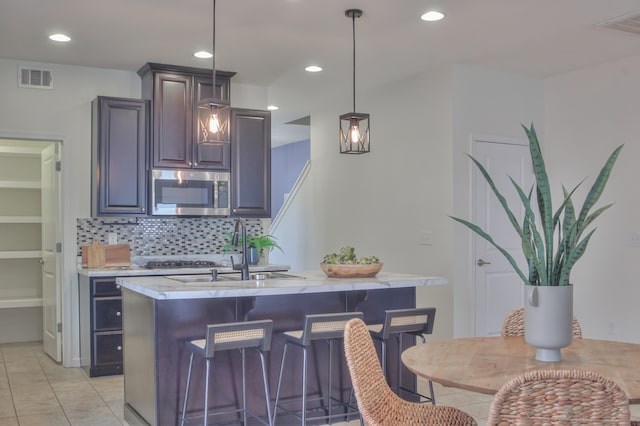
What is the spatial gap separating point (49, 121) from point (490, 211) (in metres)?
3.84

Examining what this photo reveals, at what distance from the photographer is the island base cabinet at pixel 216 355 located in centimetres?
345

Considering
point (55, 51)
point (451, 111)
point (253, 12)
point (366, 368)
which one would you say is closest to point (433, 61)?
point (451, 111)

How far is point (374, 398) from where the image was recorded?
2.18 m

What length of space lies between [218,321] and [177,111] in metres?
2.61

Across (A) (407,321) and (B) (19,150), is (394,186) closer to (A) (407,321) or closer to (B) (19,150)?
(A) (407,321)

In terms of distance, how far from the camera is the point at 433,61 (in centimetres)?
541

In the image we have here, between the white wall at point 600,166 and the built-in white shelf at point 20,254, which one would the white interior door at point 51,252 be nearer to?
the built-in white shelf at point 20,254

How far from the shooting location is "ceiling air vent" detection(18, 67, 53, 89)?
5.46 metres

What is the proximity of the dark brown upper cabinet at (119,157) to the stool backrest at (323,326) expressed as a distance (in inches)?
106

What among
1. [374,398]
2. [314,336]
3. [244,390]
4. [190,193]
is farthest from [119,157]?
[374,398]

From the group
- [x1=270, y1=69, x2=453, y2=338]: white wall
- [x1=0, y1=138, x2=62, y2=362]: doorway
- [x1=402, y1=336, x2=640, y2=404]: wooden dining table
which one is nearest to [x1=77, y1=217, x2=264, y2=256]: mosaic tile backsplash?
[x1=0, y1=138, x2=62, y2=362]: doorway

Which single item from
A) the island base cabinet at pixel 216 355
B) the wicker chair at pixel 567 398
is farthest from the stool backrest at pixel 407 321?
the wicker chair at pixel 567 398

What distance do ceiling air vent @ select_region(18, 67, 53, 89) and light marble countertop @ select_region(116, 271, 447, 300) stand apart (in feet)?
8.27

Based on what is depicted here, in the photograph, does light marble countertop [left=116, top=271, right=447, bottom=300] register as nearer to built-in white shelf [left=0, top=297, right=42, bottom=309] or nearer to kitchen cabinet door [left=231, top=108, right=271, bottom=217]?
kitchen cabinet door [left=231, top=108, right=271, bottom=217]
